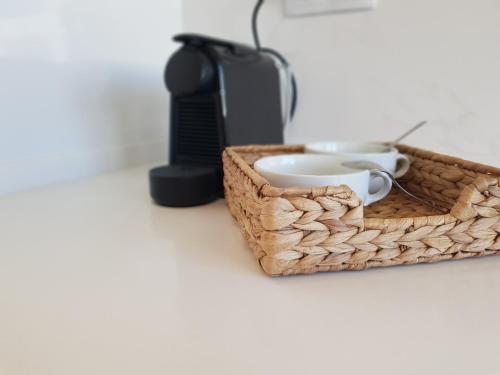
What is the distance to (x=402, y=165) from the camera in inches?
24.2

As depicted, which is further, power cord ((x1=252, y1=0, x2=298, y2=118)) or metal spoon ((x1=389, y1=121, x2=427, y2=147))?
power cord ((x1=252, y1=0, x2=298, y2=118))

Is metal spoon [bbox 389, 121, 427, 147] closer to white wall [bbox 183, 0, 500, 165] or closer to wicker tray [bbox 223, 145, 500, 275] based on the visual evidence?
white wall [bbox 183, 0, 500, 165]

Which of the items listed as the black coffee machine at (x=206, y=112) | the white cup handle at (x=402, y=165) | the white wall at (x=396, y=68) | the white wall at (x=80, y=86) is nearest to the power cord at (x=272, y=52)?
the white wall at (x=396, y=68)

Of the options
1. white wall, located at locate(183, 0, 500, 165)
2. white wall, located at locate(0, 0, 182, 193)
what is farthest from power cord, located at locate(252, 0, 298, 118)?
white wall, located at locate(0, 0, 182, 193)

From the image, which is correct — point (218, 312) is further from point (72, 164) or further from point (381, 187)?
point (72, 164)

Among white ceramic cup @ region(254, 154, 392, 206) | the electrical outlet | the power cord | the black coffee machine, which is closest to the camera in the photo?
white ceramic cup @ region(254, 154, 392, 206)

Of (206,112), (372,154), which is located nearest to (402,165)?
(372,154)

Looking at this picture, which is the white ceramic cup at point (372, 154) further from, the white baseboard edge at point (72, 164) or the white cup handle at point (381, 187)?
the white baseboard edge at point (72, 164)

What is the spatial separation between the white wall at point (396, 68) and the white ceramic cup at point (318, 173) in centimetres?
32

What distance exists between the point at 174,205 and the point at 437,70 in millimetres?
508

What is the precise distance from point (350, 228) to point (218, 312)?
0.48 ft

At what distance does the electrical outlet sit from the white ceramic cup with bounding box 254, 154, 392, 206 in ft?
1.36

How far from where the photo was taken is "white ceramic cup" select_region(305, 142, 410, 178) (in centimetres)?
57

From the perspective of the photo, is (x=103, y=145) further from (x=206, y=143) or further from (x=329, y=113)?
(x=329, y=113)
